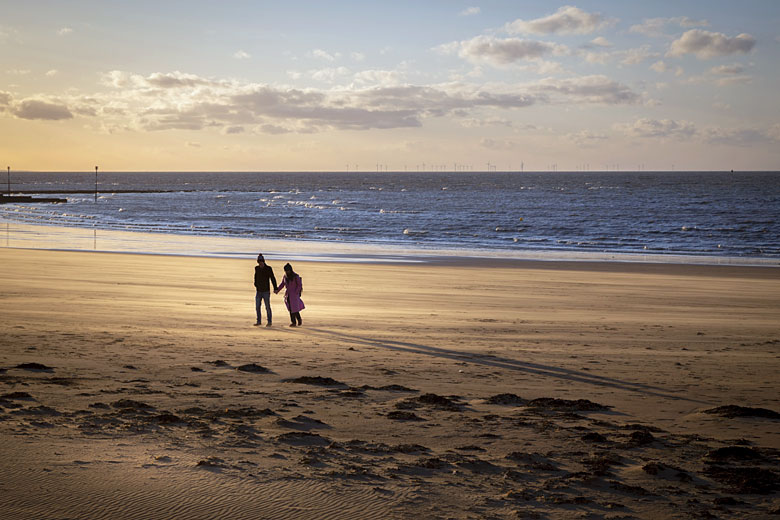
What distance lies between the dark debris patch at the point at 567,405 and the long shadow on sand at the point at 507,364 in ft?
3.86

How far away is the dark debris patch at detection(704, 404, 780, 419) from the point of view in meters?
8.68

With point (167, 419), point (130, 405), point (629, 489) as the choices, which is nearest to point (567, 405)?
point (629, 489)

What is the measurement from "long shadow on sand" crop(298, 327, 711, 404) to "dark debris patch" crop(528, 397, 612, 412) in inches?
46.3

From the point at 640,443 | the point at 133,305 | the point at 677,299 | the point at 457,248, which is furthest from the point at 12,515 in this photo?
the point at 457,248

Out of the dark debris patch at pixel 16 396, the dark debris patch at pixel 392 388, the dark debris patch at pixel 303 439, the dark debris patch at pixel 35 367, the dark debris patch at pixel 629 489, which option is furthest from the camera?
the dark debris patch at pixel 35 367

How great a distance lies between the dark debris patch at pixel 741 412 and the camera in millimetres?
8680

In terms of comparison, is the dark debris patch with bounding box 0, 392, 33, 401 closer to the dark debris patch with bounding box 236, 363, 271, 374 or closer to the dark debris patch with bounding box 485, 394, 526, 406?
the dark debris patch with bounding box 236, 363, 271, 374

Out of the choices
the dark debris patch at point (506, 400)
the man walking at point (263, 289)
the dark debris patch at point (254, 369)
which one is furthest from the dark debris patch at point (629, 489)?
the man walking at point (263, 289)

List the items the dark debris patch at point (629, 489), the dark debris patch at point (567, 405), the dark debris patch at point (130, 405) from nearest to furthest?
the dark debris patch at point (629, 489), the dark debris patch at point (130, 405), the dark debris patch at point (567, 405)

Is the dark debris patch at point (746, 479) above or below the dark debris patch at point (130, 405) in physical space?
above

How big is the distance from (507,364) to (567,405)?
97.9 inches

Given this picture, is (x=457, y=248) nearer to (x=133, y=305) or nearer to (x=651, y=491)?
(x=133, y=305)

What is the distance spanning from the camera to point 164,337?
527 inches

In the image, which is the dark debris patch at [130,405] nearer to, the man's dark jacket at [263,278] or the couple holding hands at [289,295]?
the couple holding hands at [289,295]
